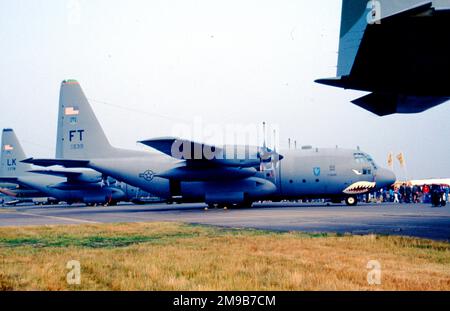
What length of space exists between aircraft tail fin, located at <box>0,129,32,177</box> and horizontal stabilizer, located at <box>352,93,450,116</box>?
5215 cm

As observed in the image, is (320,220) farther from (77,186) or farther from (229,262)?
(77,186)

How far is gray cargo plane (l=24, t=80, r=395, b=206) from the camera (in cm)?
2750

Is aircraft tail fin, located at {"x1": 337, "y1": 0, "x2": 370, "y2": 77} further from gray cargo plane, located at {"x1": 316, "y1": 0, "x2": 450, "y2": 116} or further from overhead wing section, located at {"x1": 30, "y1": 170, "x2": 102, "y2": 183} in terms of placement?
overhead wing section, located at {"x1": 30, "y1": 170, "x2": 102, "y2": 183}

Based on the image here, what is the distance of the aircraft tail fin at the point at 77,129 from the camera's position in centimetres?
3269

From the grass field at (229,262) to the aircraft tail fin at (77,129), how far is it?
22.6m

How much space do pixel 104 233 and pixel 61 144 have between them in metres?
24.1

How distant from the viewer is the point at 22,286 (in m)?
5.33

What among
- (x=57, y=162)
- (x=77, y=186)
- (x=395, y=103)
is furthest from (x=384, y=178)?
→ (x=77, y=186)

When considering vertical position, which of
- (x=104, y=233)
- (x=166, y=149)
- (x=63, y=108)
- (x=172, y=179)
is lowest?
(x=104, y=233)

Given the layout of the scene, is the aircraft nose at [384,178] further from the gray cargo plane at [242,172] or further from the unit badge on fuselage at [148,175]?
the unit badge on fuselage at [148,175]
